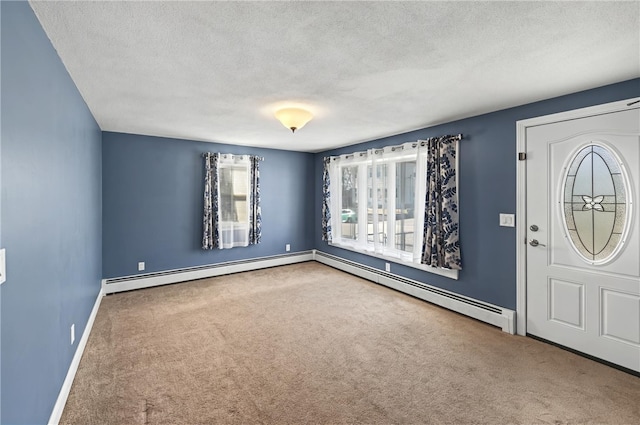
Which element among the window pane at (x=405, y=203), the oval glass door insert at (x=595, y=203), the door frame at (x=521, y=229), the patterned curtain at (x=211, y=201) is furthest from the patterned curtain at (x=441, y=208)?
the patterned curtain at (x=211, y=201)

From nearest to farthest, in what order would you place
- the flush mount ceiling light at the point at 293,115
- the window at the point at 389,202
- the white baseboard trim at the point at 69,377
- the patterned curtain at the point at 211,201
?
the white baseboard trim at the point at 69,377, the flush mount ceiling light at the point at 293,115, the window at the point at 389,202, the patterned curtain at the point at 211,201

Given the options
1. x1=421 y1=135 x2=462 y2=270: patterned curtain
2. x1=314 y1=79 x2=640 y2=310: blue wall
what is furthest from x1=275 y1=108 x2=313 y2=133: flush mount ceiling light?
x1=314 y1=79 x2=640 y2=310: blue wall

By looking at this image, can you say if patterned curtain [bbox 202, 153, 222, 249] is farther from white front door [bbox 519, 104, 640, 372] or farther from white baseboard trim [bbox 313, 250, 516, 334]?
white front door [bbox 519, 104, 640, 372]

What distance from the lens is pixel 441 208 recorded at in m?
4.01

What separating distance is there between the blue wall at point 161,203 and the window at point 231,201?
0.17 meters

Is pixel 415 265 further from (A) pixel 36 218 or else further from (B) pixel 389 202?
(A) pixel 36 218

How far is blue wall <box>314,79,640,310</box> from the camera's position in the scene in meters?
3.33

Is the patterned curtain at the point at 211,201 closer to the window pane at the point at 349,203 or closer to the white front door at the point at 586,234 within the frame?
→ the window pane at the point at 349,203

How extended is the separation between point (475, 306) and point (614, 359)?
1.23m

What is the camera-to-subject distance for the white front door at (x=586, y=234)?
2.56 metres

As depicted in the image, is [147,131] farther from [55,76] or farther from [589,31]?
[589,31]

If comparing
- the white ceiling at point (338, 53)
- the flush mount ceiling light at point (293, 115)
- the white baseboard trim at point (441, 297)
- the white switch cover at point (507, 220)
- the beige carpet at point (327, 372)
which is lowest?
the beige carpet at point (327, 372)

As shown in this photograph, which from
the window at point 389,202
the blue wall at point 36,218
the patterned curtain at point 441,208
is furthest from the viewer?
the window at point 389,202

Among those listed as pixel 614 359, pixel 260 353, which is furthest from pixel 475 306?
pixel 260 353
